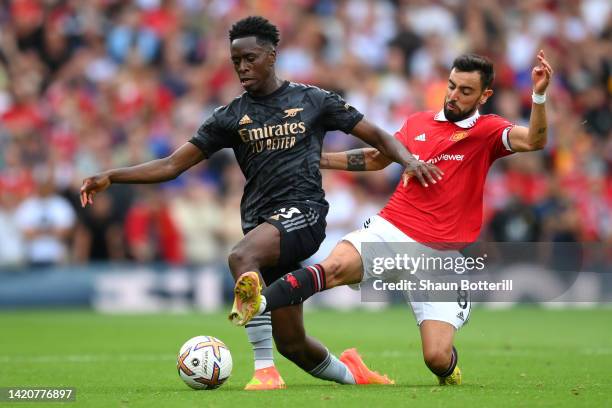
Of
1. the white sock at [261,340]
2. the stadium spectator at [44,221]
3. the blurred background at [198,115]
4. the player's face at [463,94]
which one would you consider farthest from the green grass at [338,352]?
the player's face at [463,94]

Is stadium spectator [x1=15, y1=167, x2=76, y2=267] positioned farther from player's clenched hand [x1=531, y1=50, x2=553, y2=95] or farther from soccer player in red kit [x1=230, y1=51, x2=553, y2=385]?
player's clenched hand [x1=531, y1=50, x2=553, y2=95]

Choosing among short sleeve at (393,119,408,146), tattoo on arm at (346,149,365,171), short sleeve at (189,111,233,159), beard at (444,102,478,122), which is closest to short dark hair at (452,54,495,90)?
beard at (444,102,478,122)

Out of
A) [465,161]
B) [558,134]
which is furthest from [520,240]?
[465,161]

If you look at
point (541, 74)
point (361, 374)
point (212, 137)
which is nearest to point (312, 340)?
point (361, 374)

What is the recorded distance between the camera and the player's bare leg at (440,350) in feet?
30.0

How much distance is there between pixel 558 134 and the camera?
22375 millimetres

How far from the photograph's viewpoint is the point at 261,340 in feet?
30.6

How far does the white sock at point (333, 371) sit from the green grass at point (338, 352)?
0.15 metres

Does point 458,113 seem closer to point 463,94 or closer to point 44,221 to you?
point 463,94

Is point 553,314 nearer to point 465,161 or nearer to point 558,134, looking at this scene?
point 558,134

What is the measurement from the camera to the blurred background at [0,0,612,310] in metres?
→ 20.2

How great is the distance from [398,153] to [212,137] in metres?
1.48

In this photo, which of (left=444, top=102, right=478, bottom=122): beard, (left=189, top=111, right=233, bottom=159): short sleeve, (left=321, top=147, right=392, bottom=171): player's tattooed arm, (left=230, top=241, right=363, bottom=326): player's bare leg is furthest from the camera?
(left=321, top=147, right=392, bottom=171): player's tattooed arm

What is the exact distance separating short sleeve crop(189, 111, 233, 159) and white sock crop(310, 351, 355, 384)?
1.90 meters
